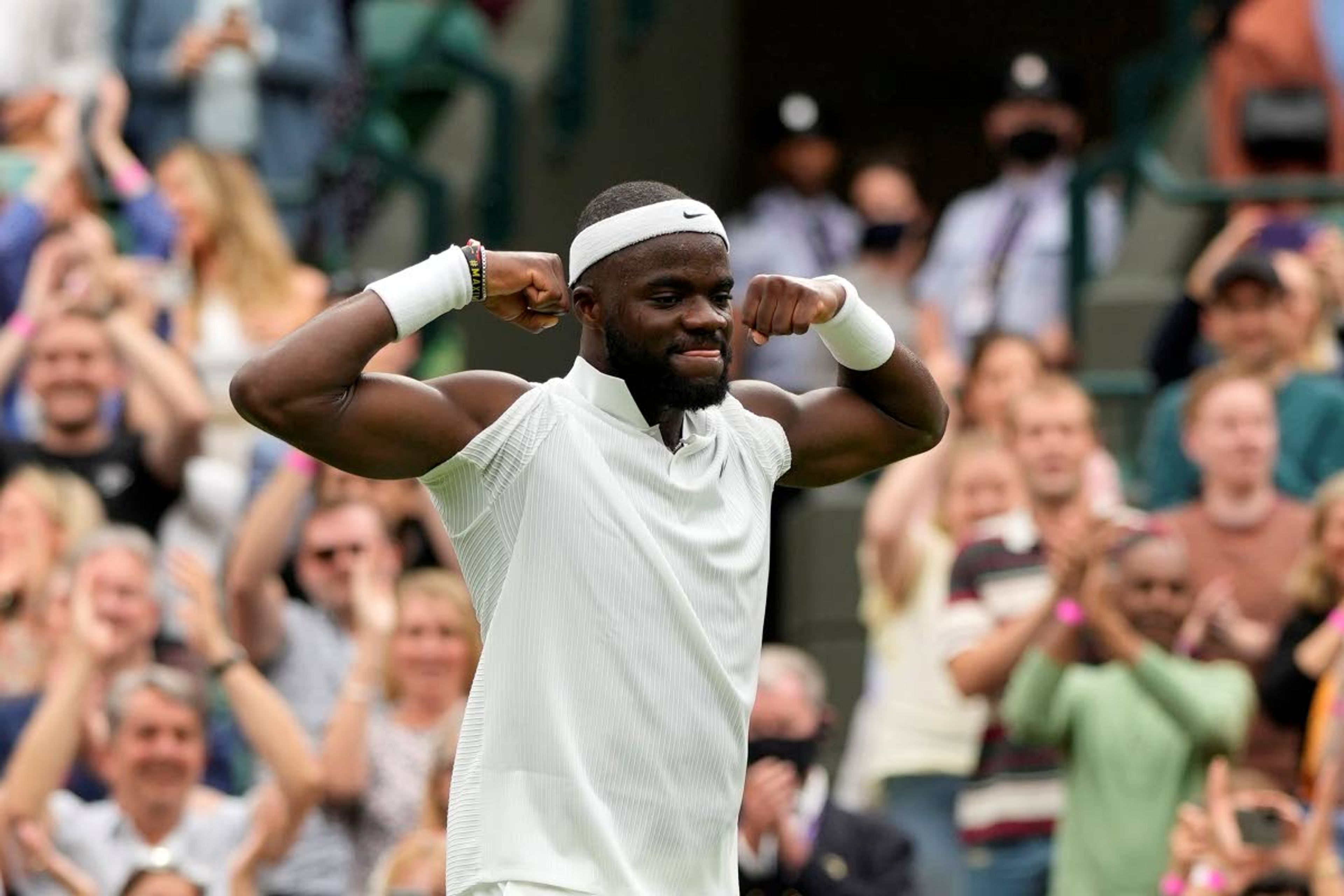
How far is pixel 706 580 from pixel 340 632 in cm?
400

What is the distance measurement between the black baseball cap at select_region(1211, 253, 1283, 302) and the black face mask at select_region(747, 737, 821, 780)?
196 cm

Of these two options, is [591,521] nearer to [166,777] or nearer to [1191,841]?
[1191,841]

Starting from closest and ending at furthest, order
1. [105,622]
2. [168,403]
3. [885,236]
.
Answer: [105,622] → [168,403] → [885,236]

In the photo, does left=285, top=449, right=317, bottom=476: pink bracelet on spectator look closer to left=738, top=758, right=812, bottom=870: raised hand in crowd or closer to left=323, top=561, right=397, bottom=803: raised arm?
left=323, top=561, right=397, bottom=803: raised arm

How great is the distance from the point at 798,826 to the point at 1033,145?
4.14 meters

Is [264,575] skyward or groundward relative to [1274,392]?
groundward

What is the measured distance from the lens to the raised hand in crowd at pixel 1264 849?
702 centimetres

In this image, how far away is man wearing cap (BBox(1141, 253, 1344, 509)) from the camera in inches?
340

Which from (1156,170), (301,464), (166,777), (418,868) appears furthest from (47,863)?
(1156,170)

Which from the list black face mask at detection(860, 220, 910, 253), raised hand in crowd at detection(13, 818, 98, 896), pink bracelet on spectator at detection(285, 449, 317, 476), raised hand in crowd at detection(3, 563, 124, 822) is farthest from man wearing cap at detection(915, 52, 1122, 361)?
raised hand in crowd at detection(13, 818, 98, 896)

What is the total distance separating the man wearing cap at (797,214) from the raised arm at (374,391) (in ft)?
23.1

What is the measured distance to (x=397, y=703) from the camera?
8.25 metres

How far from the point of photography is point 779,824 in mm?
7391

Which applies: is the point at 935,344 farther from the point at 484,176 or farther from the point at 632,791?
the point at 632,791
